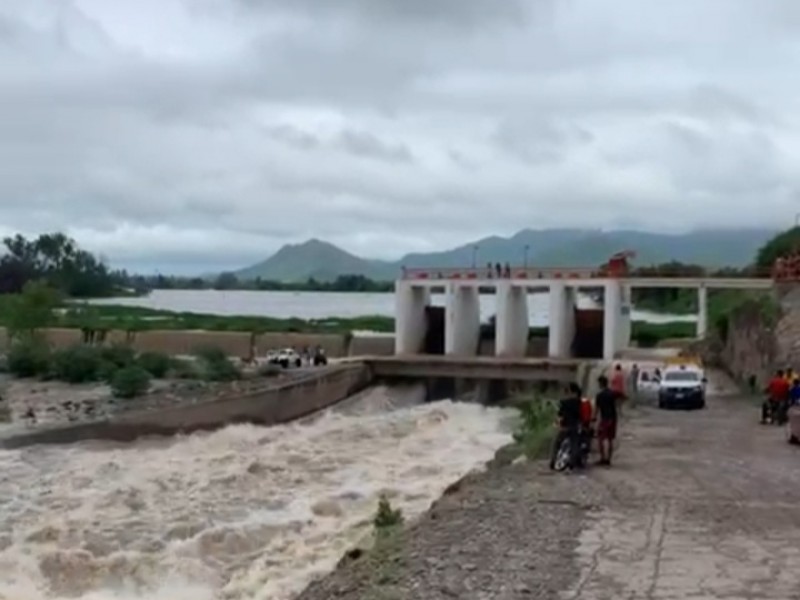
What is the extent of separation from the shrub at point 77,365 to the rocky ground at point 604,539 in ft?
121

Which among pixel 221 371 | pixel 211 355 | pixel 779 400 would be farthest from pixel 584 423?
pixel 211 355

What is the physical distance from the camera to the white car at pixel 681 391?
3784cm

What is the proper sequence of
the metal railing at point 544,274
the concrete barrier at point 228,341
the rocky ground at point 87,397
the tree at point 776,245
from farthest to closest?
the tree at point 776,245, the concrete barrier at point 228,341, the metal railing at point 544,274, the rocky ground at point 87,397

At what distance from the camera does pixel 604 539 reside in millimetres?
15328

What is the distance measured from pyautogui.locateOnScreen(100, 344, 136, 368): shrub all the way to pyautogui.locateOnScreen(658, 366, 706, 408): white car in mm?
26548

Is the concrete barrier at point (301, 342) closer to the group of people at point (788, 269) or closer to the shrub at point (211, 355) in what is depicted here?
the shrub at point (211, 355)

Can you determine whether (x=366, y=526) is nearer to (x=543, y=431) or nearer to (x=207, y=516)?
(x=207, y=516)

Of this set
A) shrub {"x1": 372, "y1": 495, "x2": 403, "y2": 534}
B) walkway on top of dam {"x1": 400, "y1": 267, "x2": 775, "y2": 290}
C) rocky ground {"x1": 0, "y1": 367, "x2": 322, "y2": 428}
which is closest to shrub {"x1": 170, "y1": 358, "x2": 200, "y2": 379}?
rocky ground {"x1": 0, "y1": 367, "x2": 322, "y2": 428}

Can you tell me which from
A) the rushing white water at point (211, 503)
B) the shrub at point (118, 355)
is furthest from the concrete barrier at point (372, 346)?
the rushing white water at point (211, 503)

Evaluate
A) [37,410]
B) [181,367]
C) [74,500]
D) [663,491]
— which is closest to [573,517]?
[663,491]

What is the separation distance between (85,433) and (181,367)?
20.5 metres

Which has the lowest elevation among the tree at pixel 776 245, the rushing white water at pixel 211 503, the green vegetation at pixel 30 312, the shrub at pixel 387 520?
the rushing white water at pixel 211 503

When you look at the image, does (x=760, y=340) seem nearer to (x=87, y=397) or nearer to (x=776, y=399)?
(x=776, y=399)

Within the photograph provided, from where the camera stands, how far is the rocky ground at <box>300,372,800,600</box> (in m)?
12.7
